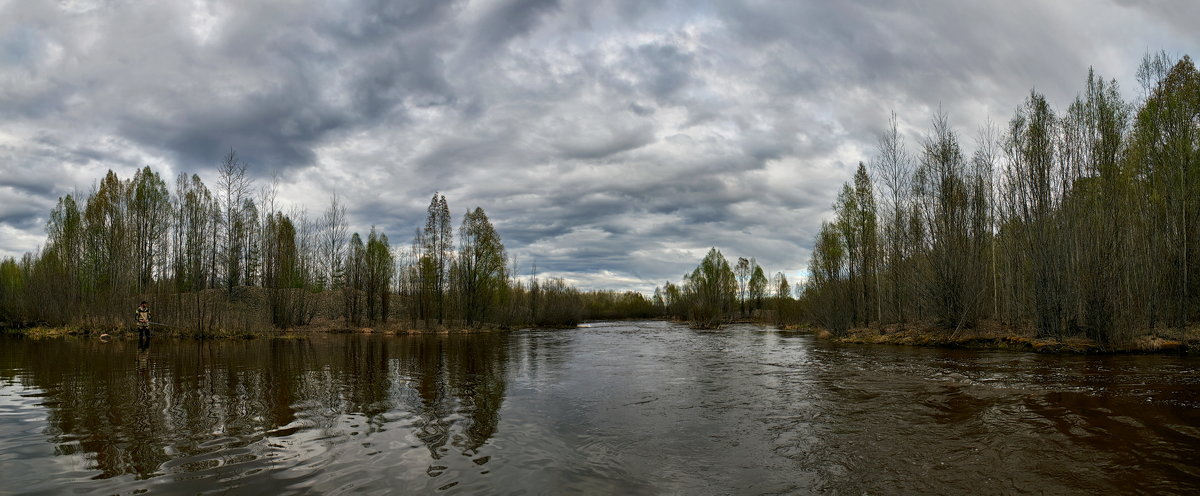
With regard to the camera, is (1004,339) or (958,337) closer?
(1004,339)

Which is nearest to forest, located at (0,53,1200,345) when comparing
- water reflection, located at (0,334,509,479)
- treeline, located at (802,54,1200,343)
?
treeline, located at (802,54,1200,343)

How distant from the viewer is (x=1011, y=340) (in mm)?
20234

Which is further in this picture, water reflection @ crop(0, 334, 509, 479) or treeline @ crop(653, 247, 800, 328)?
treeline @ crop(653, 247, 800, 328)

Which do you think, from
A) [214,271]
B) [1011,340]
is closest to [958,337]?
[1011,340]

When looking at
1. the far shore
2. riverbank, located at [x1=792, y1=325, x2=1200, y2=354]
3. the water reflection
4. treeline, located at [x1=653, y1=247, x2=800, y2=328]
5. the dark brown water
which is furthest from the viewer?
treeline, located at [x1=653, y1=247, x2=800, y2=328]

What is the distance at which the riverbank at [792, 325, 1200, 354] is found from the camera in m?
16.7

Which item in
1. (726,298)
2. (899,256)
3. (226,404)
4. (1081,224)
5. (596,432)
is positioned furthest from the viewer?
(726,298)

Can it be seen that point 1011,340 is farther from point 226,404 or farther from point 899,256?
point 226,404

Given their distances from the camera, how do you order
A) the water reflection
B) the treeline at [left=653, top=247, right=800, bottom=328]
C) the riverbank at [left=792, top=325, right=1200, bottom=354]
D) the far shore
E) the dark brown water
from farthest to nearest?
the treeline at [left=653, top=247, right=800, bottom=328] → the far shore → the riverbank at [left=792, top=325, right=1200, bottom=354] → the water reflection → the dark brown water

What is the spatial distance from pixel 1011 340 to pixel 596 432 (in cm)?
2037

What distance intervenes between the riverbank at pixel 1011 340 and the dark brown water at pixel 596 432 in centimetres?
476

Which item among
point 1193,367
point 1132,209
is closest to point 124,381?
point 1193,367

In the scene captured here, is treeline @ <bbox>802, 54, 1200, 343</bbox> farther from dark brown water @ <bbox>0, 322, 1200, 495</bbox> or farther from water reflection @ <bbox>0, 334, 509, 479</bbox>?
water reflection @ <bbox>0, 334, 509, 479</bbox>

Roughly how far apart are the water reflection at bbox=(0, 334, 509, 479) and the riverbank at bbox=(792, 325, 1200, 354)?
732 inches
